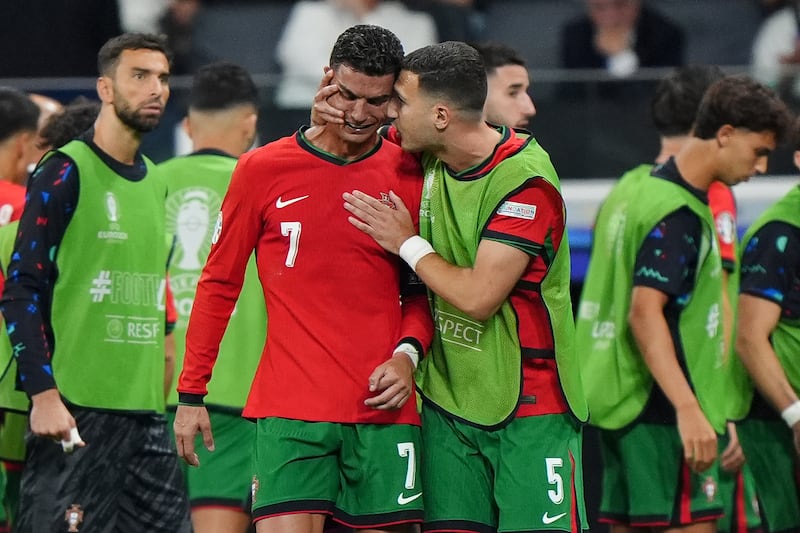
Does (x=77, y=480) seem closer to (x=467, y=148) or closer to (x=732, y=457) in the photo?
(x=467, y=148)

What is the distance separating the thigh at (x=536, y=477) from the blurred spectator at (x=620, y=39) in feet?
20.4

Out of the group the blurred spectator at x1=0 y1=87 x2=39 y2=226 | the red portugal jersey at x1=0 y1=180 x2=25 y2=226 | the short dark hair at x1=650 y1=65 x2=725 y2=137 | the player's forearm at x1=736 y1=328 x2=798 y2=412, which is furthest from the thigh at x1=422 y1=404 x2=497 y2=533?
Result: the blurred spectator at x1=0 y1=87 x2=39 y2=226

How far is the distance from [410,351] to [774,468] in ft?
7.79

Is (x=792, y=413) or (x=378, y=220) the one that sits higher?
(x=378, y=220)

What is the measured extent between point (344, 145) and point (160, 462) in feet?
5.49

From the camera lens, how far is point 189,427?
4.40 meters

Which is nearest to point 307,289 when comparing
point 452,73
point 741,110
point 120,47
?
point 452,73

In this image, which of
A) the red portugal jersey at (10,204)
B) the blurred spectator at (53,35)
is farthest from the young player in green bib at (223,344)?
the blurred spectator at (53,35)

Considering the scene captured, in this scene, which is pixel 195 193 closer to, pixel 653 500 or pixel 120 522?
pixel 120 522

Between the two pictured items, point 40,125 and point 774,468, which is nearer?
point 774,468

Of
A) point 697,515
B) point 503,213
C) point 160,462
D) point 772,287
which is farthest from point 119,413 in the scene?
point 772,287

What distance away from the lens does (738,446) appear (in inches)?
233

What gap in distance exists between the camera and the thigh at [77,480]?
5176mm

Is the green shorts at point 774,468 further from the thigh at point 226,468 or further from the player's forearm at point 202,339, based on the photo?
the player's forearm at point 202,339
